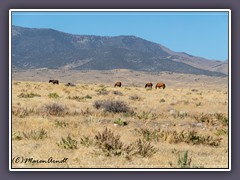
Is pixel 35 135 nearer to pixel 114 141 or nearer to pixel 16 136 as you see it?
pixel 16 136

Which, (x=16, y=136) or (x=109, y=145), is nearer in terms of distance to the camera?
(x=109, y=145)

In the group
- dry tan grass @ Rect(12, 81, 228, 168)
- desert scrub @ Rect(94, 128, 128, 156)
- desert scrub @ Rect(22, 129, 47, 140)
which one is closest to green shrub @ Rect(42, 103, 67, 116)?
dry tan grass @ Rect(12, 81, 228, 168)

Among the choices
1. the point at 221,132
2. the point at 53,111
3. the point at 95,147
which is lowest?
the point at 95,147

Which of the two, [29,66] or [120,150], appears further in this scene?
[29,66]

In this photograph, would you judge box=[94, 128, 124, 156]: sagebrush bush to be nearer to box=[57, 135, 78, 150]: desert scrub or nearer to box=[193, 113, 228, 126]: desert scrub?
box=[57, 135, 78, 150]: desert scrub

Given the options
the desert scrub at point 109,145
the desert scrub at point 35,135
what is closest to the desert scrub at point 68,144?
the desert scrub at point 109,145

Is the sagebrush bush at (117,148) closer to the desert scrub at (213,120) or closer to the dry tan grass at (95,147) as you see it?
the dry tan grass at (95,147)

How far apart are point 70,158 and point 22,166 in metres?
1.40

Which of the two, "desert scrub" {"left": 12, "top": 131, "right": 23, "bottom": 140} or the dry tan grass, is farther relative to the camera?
"desert scrub" {"left": 12, "top": 131, "right": 23, "bottom": 140}

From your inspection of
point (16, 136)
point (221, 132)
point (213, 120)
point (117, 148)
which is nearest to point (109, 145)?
point (117, 148)

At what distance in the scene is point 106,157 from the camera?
1142 centimetres

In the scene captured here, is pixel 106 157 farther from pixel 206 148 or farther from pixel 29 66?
pixel 29 66

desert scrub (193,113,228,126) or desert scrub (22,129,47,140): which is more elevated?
desert scrub (193,113,228,126)
